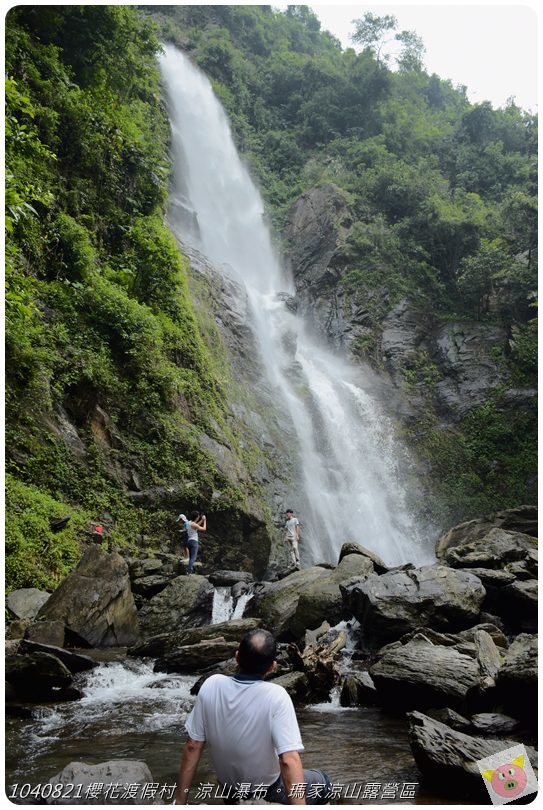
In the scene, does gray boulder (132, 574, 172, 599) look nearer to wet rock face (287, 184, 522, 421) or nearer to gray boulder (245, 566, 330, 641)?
gray boulder (245, 566, 330, 641)

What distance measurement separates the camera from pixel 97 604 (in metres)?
8.11

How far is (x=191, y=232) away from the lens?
26922 mm

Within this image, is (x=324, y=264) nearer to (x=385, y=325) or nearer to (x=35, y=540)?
(x=385, y=325)

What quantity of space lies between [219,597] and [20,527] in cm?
420

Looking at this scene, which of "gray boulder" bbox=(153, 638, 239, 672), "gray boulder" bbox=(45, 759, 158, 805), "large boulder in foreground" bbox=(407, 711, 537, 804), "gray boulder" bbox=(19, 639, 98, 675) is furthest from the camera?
"gray boulder" bbox=(153, 638, 239, 672)

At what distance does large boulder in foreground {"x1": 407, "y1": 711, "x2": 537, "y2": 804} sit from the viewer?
386cm

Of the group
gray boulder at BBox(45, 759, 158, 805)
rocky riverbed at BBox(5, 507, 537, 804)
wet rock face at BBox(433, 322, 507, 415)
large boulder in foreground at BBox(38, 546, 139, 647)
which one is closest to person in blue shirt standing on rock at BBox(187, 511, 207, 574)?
rocky riverbed at BBox(5, 507, 537, 804)

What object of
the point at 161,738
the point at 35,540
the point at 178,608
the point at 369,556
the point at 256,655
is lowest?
the point at 161,738

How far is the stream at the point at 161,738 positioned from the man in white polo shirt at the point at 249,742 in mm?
488

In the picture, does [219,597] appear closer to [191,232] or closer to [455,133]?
[191,232]

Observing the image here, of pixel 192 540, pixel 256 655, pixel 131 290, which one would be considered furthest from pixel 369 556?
pixel 131 290

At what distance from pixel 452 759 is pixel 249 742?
2.14 metres

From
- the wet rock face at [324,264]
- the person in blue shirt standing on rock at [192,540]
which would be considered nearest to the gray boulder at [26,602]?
the person in blue shirt standing on rock at [192,540]

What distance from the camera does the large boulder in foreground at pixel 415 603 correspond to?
25.5 ft
